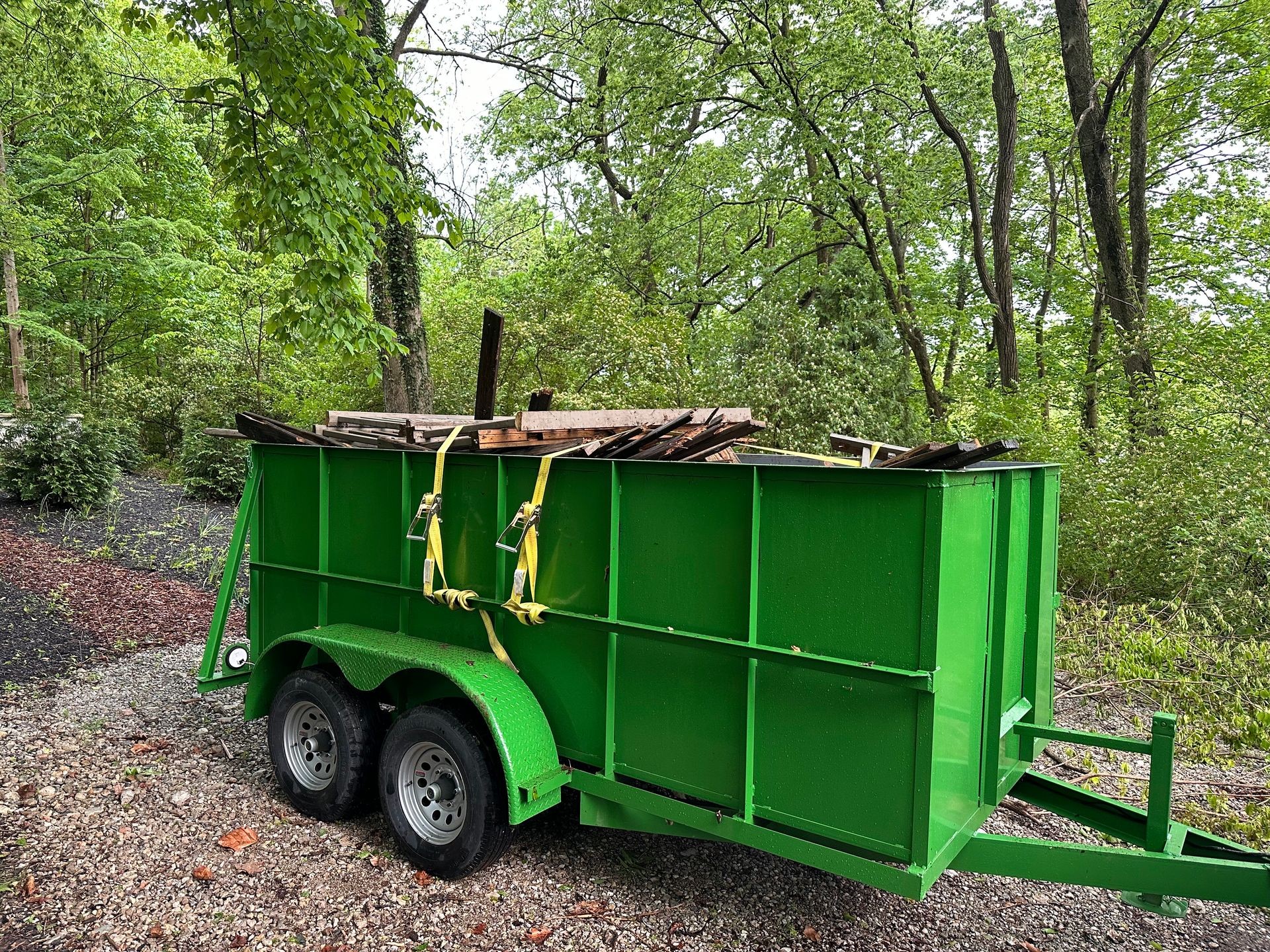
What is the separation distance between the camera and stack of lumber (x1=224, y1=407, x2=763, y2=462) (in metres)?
3.69

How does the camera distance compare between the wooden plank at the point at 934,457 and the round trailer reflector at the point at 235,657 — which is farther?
the round trailer reflector at the point at 235,657

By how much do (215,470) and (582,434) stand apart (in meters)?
12.2

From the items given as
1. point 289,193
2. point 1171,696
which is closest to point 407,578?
point 289,193

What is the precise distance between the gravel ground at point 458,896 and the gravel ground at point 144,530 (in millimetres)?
6042

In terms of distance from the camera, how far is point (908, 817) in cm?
275

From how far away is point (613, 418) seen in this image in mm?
4328

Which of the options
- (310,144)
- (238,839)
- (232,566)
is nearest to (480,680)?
(238,839)

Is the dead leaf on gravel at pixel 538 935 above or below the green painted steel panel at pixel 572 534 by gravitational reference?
below

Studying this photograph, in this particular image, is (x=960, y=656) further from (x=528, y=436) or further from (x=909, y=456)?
(x=528, y=436)

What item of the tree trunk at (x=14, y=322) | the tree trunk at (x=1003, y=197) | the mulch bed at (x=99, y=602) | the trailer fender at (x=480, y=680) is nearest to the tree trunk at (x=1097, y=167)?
the tree trunk at (x=1003, y=197)

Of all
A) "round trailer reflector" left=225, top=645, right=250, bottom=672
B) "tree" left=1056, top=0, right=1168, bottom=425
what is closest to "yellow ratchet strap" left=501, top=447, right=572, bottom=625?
"round trailer reflector" left=225, top=645, right=250, bottom=672

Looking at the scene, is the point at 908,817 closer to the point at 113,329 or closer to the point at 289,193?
the point at 289,193

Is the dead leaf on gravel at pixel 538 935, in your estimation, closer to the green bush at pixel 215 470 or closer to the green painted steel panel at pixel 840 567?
the green painted steel panel at pixel 840 567

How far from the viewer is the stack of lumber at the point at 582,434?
3.69 meters
